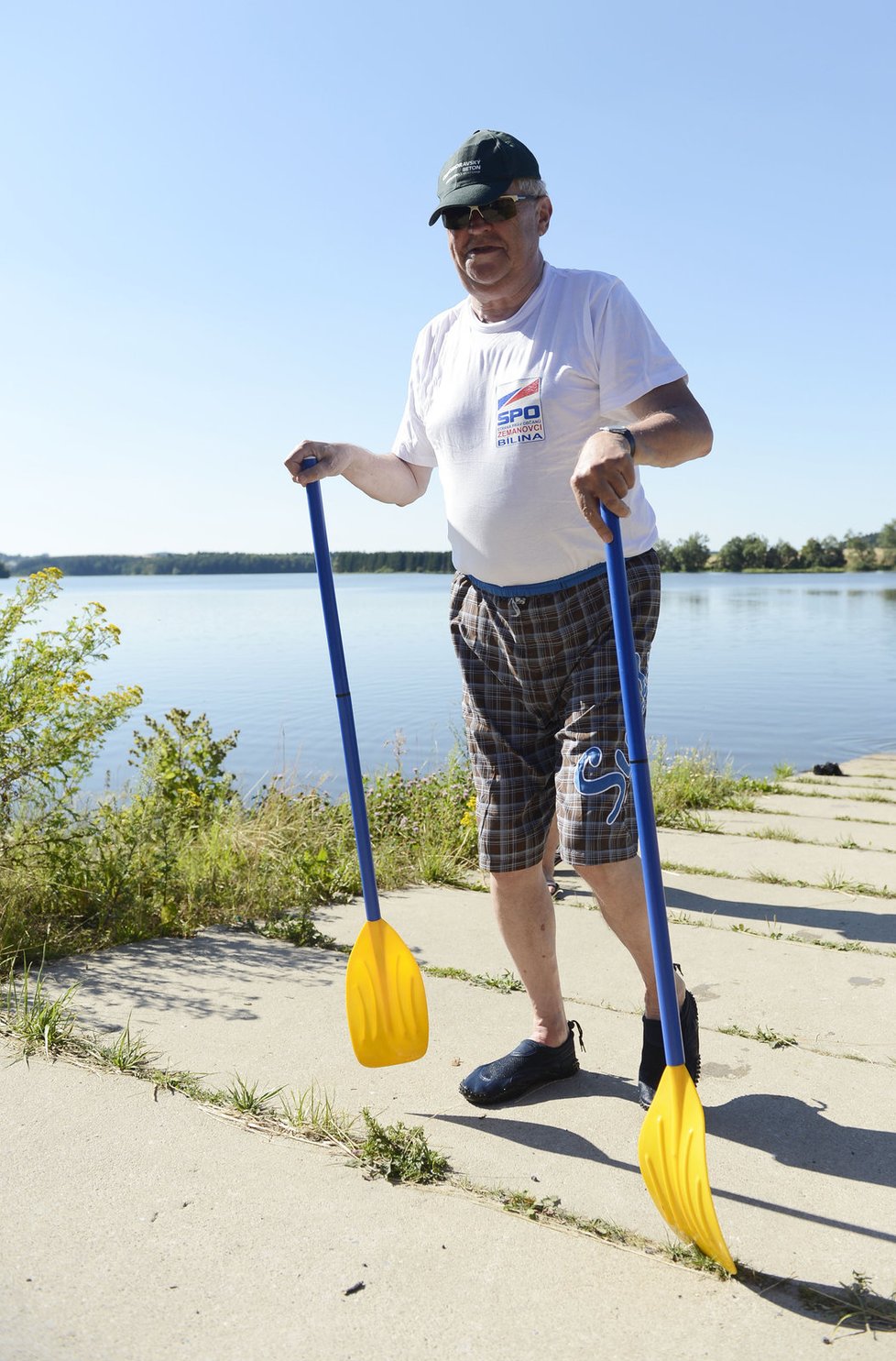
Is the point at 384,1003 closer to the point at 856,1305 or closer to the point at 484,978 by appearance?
the point at 484,978

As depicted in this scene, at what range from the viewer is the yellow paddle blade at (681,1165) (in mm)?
1917

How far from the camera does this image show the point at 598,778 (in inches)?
98.3

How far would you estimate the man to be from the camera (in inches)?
97.8

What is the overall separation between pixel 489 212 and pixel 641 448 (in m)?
0.76

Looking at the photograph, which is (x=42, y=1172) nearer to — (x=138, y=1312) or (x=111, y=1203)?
(x=111, y=1203)

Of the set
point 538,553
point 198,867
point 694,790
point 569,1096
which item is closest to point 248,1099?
point 569,1096

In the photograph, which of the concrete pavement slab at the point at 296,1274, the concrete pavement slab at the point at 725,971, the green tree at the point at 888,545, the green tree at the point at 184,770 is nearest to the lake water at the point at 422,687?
the green tree at the point at 184,770

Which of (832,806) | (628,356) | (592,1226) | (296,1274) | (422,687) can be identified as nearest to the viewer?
(296,1274)

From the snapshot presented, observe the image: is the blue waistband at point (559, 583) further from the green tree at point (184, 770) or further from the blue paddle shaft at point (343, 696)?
the green tree at point (184, 770)

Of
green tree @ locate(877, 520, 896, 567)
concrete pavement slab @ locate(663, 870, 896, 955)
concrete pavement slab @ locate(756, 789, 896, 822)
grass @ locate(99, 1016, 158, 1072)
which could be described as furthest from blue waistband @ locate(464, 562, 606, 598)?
green tree @ locate(877, 520, 896, 567)

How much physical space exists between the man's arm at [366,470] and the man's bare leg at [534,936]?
3.84ft

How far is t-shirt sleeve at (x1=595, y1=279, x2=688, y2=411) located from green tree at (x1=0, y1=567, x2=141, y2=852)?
8.11 feet

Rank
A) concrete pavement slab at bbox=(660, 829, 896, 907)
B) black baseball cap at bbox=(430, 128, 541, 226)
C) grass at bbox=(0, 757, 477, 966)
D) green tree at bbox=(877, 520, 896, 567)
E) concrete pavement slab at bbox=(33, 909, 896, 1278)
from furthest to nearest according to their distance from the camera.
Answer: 1. green tree at bbox=(877, 520, 896, 567)
2. concrete pavement slab at bbox=(660, 829, 896, 907)
3. grass at bbox=(0, 757, 477, 966)
4. black baseball cap at bbox=(430, 128, 541, 226)
5. concrete pavement slab at bbox=(33, 909, 896, 1278)

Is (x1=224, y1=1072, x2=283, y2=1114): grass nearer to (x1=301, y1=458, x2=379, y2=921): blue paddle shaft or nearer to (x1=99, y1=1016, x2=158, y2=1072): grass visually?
(x1=99, y1=1016, x2=158, y2=1072): grass
